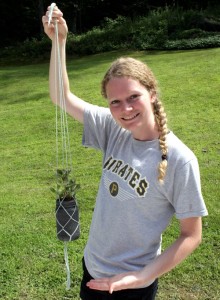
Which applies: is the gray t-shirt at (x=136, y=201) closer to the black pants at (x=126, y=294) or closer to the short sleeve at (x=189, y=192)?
the short sleeve at (x=189, y=192)

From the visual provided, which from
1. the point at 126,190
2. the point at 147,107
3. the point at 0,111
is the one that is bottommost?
the point at 0,111

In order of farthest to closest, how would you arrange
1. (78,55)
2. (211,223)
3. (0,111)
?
(78,55) < (0,111) < (211,223)

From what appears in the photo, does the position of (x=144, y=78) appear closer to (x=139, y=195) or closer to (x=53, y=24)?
(x=139, y=195)

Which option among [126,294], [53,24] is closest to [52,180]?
[53,24]

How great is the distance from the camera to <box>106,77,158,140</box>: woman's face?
1.57 metres

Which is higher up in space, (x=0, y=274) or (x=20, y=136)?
(x=0, y=274)

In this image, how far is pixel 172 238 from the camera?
359 cm

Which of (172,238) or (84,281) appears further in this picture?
(172,238)

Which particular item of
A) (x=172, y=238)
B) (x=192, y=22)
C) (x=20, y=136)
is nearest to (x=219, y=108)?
(x=20, y=136)

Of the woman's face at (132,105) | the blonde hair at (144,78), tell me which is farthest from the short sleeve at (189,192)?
the woman's face at (132,105)

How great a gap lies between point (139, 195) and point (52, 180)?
355cm

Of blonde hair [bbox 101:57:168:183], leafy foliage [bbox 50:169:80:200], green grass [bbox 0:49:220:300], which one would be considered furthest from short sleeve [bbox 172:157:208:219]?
green grass [bbox 0:49:220:300]

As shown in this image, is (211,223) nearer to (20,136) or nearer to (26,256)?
(26,256)

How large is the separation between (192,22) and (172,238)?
51.3 ft
